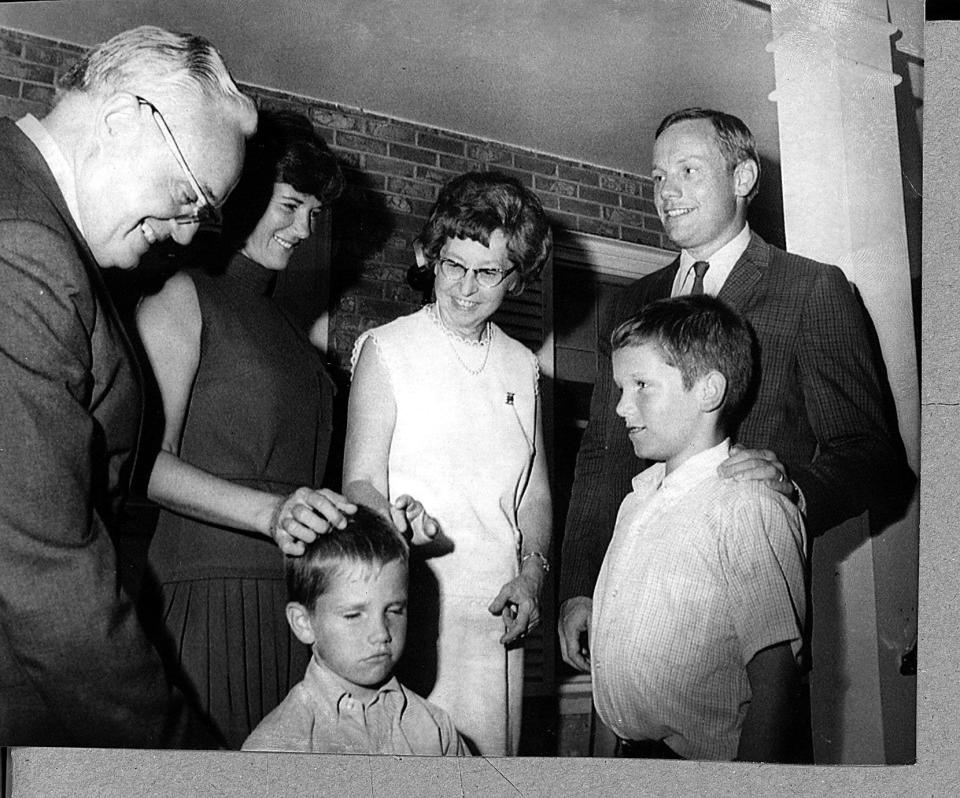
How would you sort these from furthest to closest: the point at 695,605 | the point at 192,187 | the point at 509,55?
the point at 509,55 < the point at 192,187 < the point at 695,605

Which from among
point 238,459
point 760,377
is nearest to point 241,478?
point 238,459

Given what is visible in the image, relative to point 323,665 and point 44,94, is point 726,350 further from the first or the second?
point 44,94

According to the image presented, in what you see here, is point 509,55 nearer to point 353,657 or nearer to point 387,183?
point 387,183

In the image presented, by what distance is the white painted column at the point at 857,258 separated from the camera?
1452 mm

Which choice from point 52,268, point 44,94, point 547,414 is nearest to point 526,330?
point 547,414

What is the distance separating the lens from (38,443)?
1442 millimetres

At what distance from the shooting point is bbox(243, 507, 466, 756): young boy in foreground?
1.42 metres

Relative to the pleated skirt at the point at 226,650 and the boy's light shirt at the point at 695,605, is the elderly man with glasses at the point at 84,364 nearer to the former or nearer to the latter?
the pleated skirt at the point at 226,650

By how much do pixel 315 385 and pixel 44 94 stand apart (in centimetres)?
62

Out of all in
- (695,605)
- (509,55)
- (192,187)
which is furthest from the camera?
(509,55)

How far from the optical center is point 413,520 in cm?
146

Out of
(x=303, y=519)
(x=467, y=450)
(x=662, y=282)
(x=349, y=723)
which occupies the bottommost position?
(x=349, y=723)

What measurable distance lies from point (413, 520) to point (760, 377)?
1.81 ft

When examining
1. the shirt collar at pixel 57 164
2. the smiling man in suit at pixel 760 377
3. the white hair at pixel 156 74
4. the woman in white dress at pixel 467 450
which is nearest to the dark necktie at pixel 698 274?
the smiling man in suit at pixel 760 377
